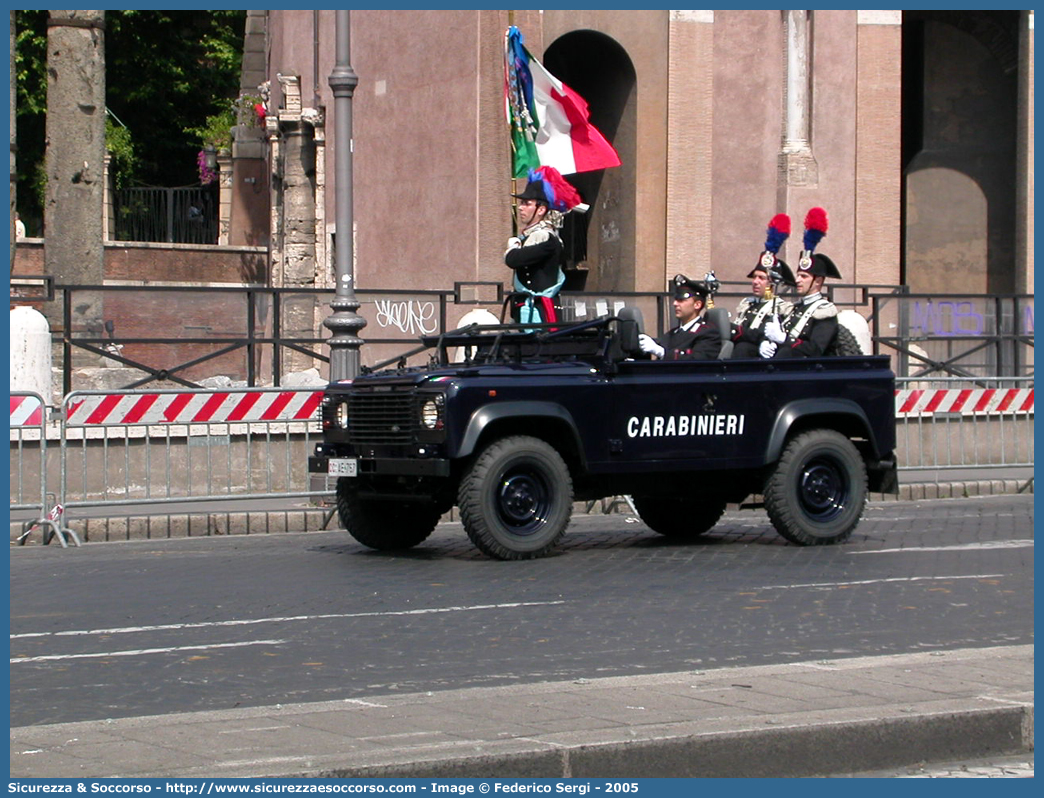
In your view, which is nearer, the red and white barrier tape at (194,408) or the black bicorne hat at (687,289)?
the black bicorne hat at (687,289)

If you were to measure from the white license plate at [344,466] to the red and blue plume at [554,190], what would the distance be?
3.03 metres

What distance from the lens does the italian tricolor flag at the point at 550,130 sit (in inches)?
906

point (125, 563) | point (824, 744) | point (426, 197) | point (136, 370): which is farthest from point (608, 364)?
point (426, 197)

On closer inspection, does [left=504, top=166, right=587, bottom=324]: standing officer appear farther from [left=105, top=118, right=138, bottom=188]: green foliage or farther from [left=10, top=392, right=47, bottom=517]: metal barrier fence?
[left=105, top=118, right=138, bottom=188]: green foliage

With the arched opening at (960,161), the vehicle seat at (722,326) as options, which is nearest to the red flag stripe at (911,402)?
the vehicle seat at (722,326)

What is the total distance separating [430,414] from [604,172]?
19.8 metres

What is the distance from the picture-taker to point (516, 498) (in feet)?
38.0

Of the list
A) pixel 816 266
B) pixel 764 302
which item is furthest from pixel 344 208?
pixel 816 266

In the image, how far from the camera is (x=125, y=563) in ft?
40.7

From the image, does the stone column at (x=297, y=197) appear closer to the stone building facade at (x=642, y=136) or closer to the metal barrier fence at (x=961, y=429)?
the stone building facade at (x=642, y=136)

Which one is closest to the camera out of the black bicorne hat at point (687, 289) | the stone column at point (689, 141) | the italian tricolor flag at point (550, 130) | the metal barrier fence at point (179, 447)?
the black bicorne hat at point (687, 289)

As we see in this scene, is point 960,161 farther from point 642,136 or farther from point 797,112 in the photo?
point 642,136

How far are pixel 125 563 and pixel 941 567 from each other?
580 cm

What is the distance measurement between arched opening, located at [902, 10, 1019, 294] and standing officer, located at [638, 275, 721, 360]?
22.5 m
